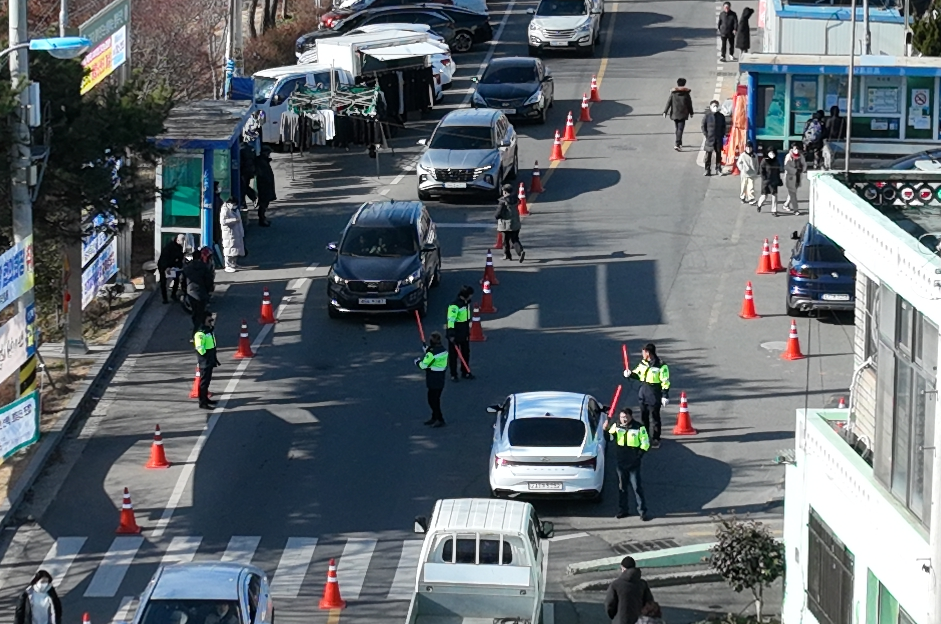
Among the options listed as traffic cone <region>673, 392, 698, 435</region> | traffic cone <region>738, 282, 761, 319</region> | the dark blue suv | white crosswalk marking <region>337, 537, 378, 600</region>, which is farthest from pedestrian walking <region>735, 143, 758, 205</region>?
white crosswalk marking <region>337, 537, 378, 600</region>

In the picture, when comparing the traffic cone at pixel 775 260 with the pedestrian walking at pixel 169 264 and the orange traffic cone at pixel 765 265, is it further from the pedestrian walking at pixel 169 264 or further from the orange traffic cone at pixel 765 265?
the pedestrian walking at pixel 169 264

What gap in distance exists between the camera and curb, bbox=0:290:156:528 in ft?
75.8

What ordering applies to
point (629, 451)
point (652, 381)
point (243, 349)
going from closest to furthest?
point (629, 451)
point (652, 381)
point (243, 349)

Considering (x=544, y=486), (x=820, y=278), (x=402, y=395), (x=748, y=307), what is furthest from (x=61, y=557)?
(x=820, y=278)

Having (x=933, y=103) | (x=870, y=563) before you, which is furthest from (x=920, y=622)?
(x=933, y=103)

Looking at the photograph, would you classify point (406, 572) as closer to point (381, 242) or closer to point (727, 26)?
point (381, 242)

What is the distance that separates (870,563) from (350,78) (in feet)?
98.0

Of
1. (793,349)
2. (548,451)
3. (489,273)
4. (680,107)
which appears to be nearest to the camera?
(548,451)

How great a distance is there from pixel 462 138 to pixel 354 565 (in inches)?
707

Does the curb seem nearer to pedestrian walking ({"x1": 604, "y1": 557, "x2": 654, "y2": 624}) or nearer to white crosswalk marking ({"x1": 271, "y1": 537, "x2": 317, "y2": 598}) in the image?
white crosswalk marking ({"x1": 271, "y1": 537, "x2": 317, "y2": 598})

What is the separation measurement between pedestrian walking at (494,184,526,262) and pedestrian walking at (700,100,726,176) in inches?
269

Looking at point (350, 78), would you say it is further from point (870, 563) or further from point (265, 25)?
point (870, 563)

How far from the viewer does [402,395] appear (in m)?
27.0

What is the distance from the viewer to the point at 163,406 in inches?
1045
